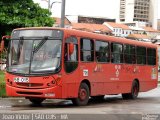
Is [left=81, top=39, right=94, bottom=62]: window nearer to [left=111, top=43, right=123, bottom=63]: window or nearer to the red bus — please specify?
the red bus

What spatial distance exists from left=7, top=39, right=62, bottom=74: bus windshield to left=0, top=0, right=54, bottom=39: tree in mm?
14331

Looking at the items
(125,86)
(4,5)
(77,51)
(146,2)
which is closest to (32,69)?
(77,51)

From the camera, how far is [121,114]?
15.1 metres

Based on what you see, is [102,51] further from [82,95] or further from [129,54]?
[129,54]

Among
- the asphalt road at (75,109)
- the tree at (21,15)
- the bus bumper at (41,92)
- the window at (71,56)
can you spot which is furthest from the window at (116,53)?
the tree at (21,15)

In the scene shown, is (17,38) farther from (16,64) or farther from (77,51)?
(77,51)

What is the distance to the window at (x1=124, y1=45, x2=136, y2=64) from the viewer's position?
76.1 ft

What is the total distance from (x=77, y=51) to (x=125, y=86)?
5.21 m

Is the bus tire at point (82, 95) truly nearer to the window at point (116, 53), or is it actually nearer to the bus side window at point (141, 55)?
the window at point (116, 53)

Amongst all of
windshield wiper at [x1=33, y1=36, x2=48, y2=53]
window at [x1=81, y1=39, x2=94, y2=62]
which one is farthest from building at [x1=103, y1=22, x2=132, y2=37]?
windshield wiper at [x1=33, y1=36, x2=48, y2=53]

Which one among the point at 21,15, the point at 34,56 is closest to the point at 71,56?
the point at 34,56

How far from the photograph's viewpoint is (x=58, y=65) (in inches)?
687

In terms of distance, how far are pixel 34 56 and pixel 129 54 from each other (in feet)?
23.0

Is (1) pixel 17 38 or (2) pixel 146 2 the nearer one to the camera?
(1) pixel 17 38
